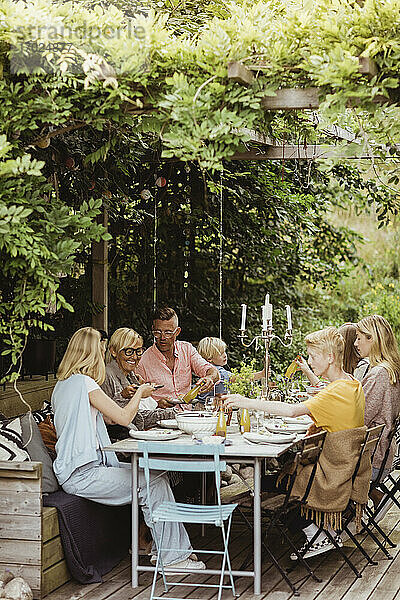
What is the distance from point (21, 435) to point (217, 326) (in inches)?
190

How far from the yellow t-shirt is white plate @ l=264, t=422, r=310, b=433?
282 mm

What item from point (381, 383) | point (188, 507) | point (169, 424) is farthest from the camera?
point (381, 383)

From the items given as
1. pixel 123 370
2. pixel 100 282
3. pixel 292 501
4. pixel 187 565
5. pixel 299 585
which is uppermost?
pixel 100 282

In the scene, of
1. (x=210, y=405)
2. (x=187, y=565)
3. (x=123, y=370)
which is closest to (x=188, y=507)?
(x=187, y=565)

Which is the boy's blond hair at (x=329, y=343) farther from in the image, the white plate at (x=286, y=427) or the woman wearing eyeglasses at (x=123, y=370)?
the woman wearing eyeglasses at (x=123, y=370)

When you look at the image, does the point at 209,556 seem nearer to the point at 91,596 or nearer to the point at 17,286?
the point at 91,596

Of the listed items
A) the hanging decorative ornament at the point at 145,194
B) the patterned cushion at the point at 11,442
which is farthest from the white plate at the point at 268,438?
the hanging decorative ornament at the point at 145,194

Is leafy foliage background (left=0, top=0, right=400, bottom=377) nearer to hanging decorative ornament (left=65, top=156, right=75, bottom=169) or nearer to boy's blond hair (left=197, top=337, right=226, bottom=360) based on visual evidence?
hanging decorative ornament (left=65, top=156, right=75, bottom=169)

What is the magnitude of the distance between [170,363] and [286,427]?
5.23 feet

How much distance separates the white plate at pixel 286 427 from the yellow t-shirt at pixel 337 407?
0.28 meters

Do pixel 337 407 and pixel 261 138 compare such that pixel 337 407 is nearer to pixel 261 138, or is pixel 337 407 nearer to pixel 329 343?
pixel 329 343

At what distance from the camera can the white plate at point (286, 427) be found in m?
5.25

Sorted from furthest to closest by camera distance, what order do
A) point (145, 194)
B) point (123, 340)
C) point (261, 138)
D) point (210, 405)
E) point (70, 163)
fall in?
point (145, 194)
point (261, 138)
point (70, 163)
point (123, 340)
point (210, 405)

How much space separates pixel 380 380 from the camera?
5.77m
